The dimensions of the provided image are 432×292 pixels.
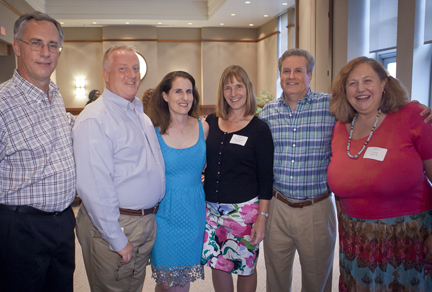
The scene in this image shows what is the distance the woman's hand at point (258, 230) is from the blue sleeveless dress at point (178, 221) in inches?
14.6

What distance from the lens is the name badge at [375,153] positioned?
5.80 feet

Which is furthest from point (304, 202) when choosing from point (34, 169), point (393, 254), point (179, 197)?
point (34, 169)

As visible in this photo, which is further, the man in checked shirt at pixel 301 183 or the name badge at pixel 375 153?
the man in checked shirt at pixel 301 183

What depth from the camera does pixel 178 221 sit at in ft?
6.99

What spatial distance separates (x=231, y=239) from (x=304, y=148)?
2.58 ft

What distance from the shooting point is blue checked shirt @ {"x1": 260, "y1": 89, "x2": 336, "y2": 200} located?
220cm

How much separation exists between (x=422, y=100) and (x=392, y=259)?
268 centimetres

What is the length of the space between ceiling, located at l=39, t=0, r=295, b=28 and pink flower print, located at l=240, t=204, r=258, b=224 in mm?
8335

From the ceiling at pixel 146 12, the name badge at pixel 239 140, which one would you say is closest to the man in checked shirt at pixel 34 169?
the name badge at pixel 239 140

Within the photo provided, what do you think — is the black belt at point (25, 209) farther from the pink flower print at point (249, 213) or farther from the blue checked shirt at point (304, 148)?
the blue checked shirt at point (304, 148)

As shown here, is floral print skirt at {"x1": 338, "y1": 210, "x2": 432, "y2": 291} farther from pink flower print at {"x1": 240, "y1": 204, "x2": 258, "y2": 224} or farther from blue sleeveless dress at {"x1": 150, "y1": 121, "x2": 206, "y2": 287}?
blue sleeveless dress at {"x1": 150, "y1": 121, "x2": 206, "y2": 287}

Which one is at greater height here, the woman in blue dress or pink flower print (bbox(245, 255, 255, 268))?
the woman in blue dress

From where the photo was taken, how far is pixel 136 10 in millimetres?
10266

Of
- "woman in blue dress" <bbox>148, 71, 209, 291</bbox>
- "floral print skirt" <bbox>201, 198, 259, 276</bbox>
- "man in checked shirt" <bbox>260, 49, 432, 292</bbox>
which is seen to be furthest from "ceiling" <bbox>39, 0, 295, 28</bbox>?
"floral print skirt" <bbox>201, 198, 259, 276</bbox>
